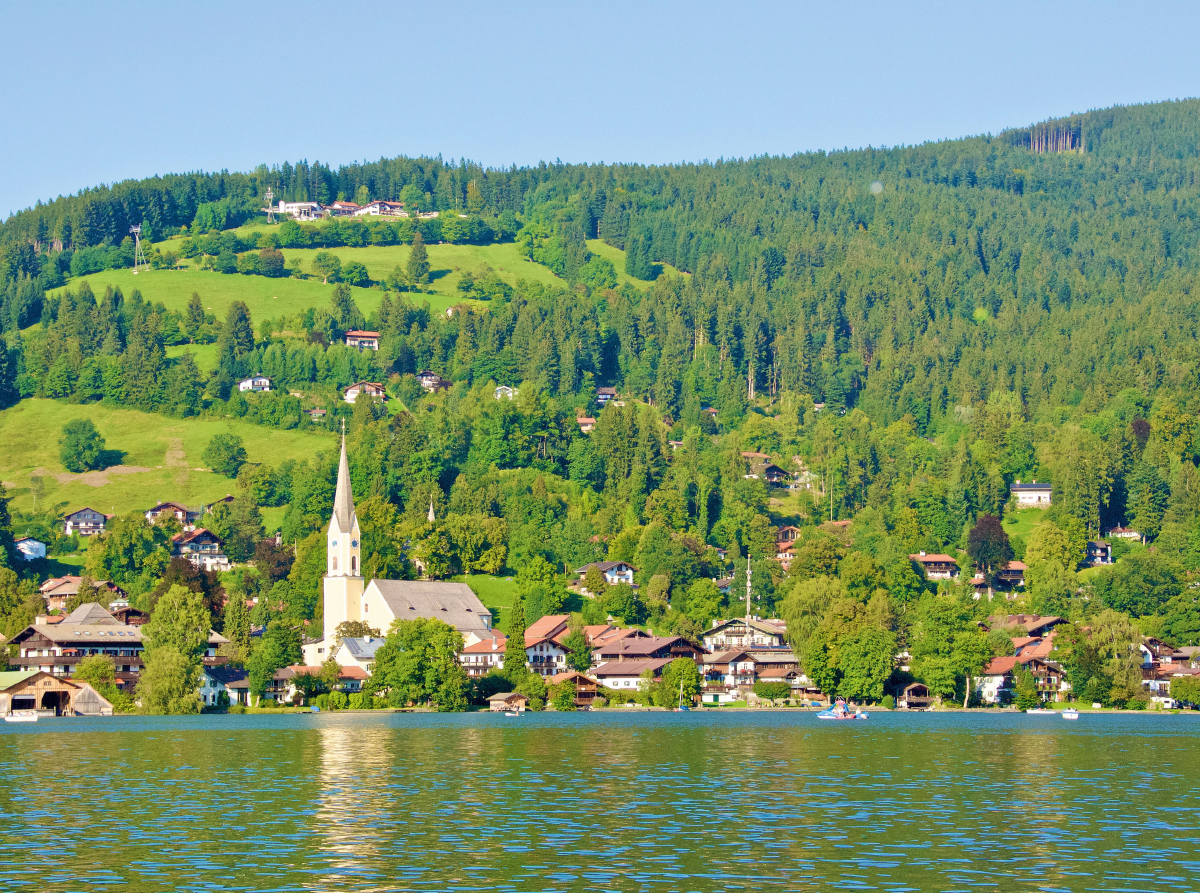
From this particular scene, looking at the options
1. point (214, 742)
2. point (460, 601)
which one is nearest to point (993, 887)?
point (214, 742)

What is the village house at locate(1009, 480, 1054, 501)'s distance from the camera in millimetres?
189000

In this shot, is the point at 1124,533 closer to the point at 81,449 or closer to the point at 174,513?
the point at 174,513

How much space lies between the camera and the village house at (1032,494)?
620 feet

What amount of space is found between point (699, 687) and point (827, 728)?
35914 mm

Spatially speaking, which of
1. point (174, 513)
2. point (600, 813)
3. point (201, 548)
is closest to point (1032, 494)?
point (201, 548)

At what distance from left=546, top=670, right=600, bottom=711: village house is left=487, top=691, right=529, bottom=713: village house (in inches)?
330

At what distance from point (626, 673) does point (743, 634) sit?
20315 millimetres

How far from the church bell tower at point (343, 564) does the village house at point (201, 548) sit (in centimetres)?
2126

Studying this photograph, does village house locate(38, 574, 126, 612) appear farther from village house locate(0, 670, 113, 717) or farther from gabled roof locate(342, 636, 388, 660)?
village house locate(0, 670, 113, 717)

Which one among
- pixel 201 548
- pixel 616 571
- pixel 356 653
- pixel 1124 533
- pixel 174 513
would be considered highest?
pixel 174 513

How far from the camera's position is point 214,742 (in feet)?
262

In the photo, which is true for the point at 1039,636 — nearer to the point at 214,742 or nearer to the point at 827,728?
the point at 827,728

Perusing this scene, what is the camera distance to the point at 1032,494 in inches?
7466

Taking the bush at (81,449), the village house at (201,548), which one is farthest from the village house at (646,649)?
the bush at (81,449)
